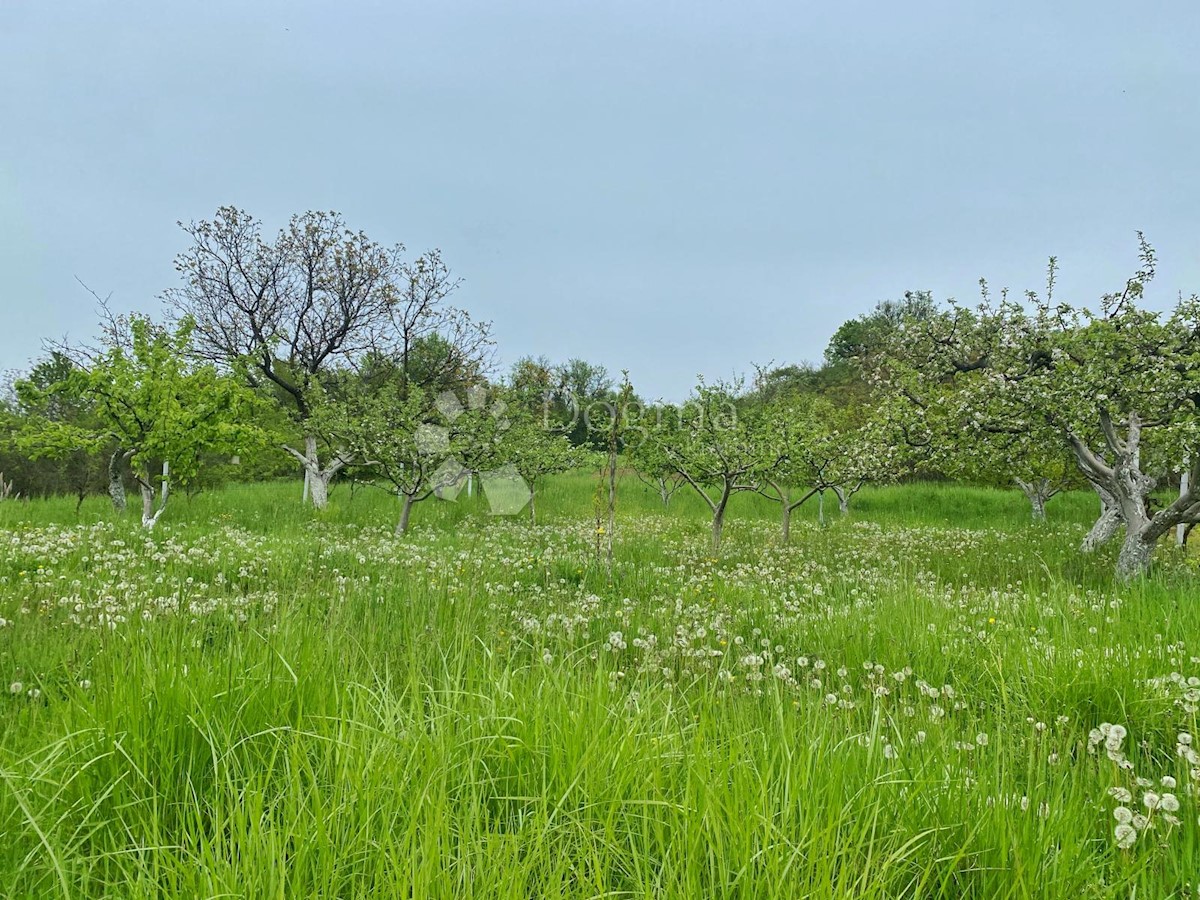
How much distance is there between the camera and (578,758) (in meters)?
2.27

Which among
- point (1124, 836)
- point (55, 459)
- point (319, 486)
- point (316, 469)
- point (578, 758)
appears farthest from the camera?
point (55, 459)

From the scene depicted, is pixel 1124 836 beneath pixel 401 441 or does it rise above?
beneath

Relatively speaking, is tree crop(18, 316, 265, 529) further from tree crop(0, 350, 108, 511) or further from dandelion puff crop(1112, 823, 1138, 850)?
dandelion puff crop(1112, 823, 1138, 850)

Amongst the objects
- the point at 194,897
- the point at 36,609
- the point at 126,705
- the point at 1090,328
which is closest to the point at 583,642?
the point at 126,705

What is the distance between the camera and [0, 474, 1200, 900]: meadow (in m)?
1.74

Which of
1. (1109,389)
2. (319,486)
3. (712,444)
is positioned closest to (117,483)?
(319,486)

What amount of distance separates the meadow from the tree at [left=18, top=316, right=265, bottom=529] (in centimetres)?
863

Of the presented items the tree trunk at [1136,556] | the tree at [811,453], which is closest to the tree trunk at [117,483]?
the tree at [811,453]

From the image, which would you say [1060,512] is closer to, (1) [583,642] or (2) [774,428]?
(2) [774,428]

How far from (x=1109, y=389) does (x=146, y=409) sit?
57.8ft

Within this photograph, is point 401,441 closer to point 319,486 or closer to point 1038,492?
point 319,486

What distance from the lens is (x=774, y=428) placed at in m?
13.8

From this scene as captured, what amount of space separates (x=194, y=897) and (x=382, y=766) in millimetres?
619

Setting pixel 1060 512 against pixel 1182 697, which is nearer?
pixel 1182 697
